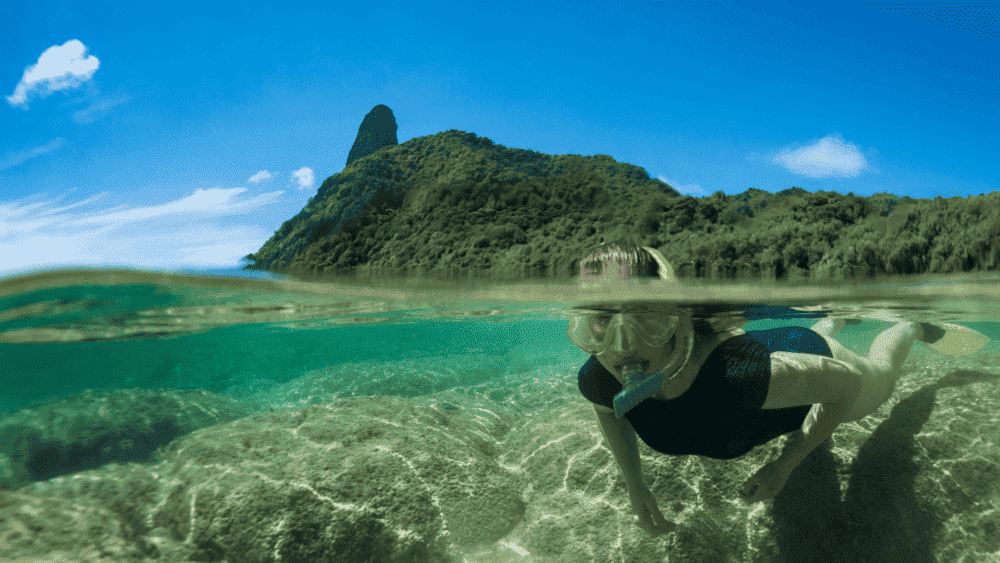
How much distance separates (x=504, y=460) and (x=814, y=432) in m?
3.53

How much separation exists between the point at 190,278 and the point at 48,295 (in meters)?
2.44

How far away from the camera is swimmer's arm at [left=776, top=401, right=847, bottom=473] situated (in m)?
3.08

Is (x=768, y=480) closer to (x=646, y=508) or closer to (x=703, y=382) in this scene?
(x=646, y=508)

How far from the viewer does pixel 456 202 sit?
20094mm

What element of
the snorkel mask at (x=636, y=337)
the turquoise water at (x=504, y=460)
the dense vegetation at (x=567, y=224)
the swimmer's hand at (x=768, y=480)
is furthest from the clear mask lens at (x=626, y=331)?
the dense vegetation at (x=567, y=224)

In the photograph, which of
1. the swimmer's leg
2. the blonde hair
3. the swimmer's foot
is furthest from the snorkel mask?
the swimmer's foot

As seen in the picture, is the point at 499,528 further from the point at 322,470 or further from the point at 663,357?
the point at 663,357

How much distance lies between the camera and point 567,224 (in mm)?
15914

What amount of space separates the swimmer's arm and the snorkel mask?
117 cm

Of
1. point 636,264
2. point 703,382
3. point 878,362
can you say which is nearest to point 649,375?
point 703,382

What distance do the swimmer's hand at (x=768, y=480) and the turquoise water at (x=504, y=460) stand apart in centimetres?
93

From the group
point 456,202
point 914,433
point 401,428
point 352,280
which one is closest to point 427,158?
point 456,202

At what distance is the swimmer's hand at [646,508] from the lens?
3.55m

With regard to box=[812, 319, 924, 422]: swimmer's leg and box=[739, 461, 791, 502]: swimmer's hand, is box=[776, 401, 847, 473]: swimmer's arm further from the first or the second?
box=[812, 319, 924, 422]: swimmer's leg
